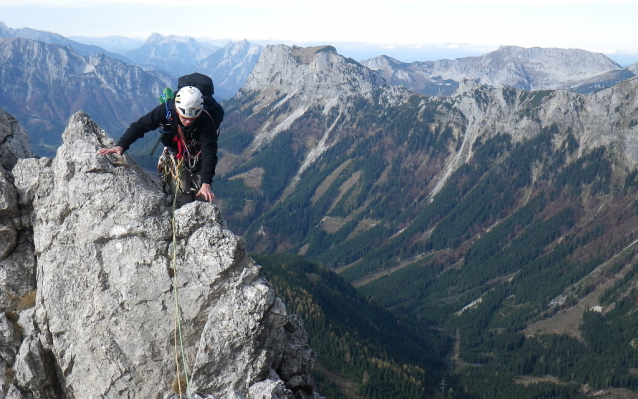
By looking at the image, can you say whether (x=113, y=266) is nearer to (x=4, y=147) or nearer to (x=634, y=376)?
(x=4, y=147)

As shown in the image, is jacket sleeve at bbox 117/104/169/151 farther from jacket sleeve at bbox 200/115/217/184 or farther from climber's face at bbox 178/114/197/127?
jacket sleeve at bbox 200/115/217/184

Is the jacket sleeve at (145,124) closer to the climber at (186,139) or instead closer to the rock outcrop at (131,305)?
the climber at (186,139)

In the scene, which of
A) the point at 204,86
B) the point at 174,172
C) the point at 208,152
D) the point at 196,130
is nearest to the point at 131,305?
the point at 174,172

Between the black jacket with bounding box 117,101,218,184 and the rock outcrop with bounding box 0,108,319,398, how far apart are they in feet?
4.64

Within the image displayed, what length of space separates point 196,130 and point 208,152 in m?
1.43

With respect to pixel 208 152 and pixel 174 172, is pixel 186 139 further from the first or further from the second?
pixel 208 152

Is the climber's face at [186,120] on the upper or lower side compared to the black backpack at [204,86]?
lower

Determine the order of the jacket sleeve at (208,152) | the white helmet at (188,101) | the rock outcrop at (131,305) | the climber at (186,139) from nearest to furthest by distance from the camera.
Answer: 1. the rock outcrop at (131,305)
2. the white helmet at (188,101)
3. the climber at (186,139)
4. the jacket sleeve at (208,152)

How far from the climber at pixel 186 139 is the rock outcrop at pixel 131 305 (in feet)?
4.51

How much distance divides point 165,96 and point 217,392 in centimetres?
1193

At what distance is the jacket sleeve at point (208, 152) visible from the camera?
2075cm

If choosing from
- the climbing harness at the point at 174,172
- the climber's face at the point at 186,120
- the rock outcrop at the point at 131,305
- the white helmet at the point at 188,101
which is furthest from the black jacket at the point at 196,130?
the rock outcrop at the point at 131,305

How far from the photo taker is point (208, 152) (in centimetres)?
2094

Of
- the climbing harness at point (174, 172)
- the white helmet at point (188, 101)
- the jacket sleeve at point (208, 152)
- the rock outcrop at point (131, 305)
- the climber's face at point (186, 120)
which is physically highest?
the white helmet at point (188, 101)
